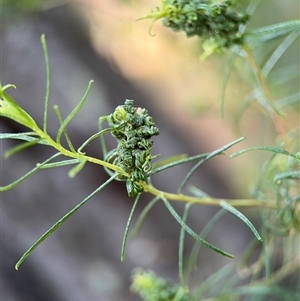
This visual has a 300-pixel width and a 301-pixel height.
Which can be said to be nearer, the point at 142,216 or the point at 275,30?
the point at 275,30

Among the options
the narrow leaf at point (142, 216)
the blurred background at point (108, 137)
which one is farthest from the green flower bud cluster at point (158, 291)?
the blurred background at point (108, 137)

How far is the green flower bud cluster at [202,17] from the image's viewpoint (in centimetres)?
46

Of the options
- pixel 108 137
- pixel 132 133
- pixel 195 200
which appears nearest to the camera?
pixel 132 133

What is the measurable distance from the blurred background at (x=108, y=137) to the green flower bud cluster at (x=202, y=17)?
0.49 metres

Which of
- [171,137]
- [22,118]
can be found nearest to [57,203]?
[171,137]

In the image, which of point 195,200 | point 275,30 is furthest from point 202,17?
point 195,200

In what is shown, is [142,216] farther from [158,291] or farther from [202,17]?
[202,17]

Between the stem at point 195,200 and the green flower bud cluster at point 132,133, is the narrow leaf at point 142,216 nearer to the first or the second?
the stem at point 195,200

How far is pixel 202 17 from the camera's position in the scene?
48cm

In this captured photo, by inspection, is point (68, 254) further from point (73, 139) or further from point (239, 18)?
point (239, 18)

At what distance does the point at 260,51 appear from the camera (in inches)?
47.1

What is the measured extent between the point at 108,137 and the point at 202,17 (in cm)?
95

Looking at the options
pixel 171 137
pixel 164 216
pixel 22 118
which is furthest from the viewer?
pixel 171 137

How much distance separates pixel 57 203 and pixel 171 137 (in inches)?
22.1
